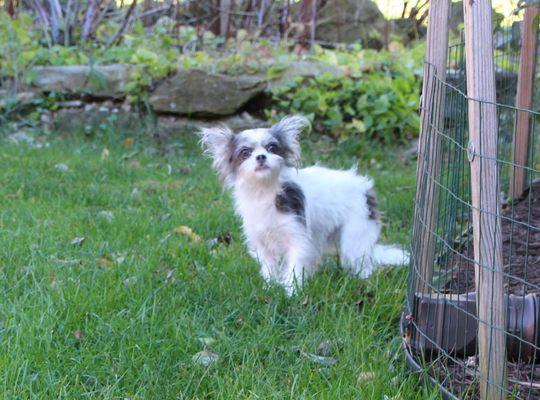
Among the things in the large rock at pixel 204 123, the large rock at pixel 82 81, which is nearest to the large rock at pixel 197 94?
the large rock at pixel 204 123

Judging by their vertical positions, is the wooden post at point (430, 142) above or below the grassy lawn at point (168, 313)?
above

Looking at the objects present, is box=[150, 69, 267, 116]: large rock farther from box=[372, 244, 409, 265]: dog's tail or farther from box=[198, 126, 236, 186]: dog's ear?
box=[372, 244, 409, 265]: dog's tail

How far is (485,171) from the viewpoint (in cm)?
219

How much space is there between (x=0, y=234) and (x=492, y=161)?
307cm

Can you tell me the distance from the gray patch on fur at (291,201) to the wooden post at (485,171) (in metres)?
2.07

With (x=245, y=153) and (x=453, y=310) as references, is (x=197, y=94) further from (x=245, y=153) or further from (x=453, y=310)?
(x=453, y=310)

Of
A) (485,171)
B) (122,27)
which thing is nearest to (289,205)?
(485,171)

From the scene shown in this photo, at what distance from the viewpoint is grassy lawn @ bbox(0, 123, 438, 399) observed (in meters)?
2.59

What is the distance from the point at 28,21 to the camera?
29.0ft

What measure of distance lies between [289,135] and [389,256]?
0.94 m

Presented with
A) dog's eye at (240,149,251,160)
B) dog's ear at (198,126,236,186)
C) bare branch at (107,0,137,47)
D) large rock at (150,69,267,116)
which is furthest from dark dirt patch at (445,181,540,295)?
bare branch at (107,0,137,47)

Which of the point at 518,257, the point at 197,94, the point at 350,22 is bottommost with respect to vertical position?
the point at 518,257

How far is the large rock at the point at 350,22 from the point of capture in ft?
36.1

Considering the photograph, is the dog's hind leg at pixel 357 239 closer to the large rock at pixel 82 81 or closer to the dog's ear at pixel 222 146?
the dog's ear at pixel 222 146
